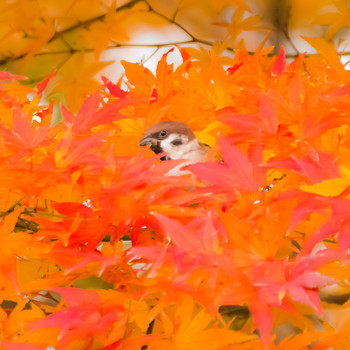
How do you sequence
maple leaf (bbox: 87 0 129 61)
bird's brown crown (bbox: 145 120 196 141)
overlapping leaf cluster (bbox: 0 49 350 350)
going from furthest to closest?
maple leaf (bbox: 87 0 129 61) < bird's brown crown (bbox: 145 120 196 141) < overlapping leaf cluster (bbox: 0 49 350 350)

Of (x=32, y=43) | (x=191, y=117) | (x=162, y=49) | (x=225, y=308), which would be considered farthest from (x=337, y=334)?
(x=32, y=43)

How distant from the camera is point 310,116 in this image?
18.4 inches

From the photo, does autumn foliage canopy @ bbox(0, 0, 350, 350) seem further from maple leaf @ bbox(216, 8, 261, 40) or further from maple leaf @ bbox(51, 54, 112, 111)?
maple leaf @ bbox(216, 8, 261, 40)

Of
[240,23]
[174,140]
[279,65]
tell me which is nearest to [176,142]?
[174,140]

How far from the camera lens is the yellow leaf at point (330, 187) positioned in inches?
14.3

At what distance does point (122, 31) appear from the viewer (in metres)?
1.24

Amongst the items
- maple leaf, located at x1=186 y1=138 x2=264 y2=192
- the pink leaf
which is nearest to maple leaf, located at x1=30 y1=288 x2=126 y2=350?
maple leaf, located at x1=186 y1=138 x2=264 y2=192

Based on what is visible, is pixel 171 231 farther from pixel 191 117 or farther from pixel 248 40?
pixel 248 40

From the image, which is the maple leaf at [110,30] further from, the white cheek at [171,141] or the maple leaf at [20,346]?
the maple leaf at [20,346]

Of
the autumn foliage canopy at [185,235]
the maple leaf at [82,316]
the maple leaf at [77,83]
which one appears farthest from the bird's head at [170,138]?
the maple leaf at [77,83]

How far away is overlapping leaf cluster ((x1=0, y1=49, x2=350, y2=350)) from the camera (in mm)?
358

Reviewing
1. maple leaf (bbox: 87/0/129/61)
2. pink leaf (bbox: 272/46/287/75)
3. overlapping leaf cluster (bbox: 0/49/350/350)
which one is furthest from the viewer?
maple leaf (bbox: 87/0/129/61)

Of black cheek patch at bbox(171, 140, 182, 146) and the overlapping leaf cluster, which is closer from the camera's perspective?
the overlapping leaf cluster

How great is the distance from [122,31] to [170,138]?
2.11ft
